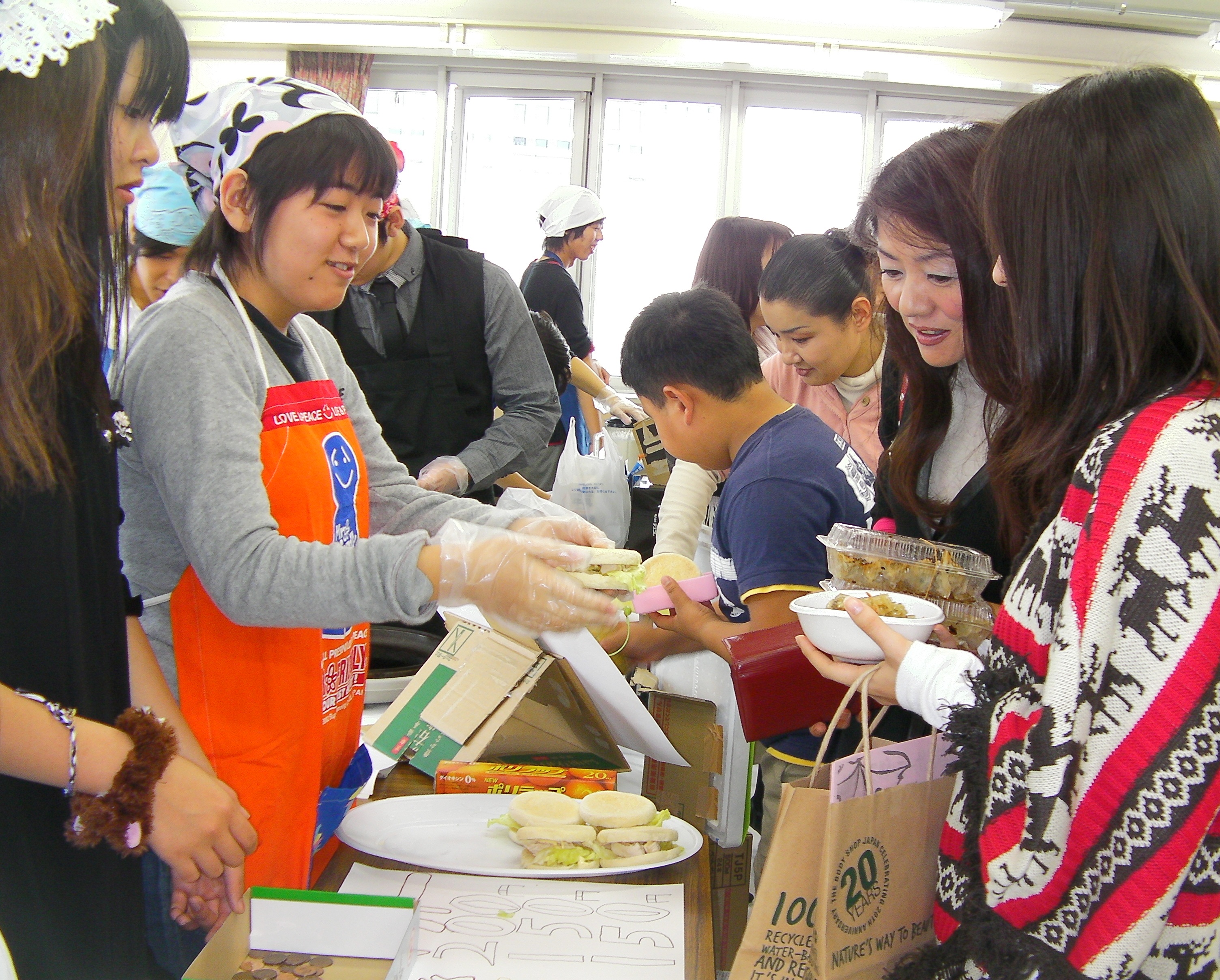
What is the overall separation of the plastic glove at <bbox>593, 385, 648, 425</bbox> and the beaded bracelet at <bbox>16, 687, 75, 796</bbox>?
3.99 meters

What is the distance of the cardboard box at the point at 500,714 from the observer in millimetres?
1458

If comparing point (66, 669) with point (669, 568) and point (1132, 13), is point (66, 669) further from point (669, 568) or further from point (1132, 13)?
point (1132, 13)

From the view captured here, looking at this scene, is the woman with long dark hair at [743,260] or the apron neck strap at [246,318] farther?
the woman with long dark hair at [743,260]

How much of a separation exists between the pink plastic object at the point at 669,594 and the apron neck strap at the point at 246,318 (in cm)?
87

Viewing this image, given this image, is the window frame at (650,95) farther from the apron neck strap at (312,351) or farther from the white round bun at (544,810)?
the white round bun at (544,810)

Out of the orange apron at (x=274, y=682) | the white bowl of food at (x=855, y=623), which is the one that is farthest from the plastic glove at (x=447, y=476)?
the white bowl of food at (x=855, y=623)

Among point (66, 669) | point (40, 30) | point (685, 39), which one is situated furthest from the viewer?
point (685, 39)

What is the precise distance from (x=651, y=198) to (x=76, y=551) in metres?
7.11

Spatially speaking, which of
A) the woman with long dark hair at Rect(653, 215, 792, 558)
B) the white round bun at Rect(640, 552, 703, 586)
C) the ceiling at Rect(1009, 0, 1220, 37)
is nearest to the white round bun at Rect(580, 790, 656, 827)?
the white round bun at Rect(640, 552, 703, 586)

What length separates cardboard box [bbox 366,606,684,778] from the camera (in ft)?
4.78

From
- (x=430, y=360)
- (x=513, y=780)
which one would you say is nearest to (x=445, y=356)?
(x=430, y=360)

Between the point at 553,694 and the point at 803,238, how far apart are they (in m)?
1.50

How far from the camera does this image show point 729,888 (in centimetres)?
151

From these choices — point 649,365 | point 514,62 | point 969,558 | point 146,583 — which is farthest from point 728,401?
point 514,62
